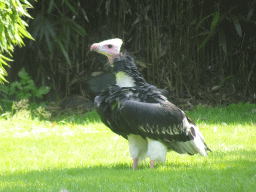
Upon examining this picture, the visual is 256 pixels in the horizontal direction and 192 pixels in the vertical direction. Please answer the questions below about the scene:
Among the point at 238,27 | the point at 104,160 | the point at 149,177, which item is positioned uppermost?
the point at 238,27

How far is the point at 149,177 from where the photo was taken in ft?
8.90

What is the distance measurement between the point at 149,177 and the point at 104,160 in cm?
94

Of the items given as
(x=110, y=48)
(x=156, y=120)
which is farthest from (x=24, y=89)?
(x=156, y=120)

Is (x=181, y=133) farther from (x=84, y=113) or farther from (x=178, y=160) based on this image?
(x=84, y=113)

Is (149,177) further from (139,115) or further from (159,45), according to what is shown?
(159,45)

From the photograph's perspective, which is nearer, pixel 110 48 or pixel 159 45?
pixel 110 48

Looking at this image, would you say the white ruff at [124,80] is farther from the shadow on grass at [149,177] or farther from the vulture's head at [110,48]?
the shadow on grass at [149,177]

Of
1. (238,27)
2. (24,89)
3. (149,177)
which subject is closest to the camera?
(149,177)

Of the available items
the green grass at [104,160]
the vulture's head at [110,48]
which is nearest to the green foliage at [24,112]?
the green grass at [104,160]

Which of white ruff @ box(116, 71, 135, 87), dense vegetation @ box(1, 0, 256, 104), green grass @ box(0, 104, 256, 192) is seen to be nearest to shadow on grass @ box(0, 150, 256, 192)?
green grass @ box(0, 104, 256, 192)

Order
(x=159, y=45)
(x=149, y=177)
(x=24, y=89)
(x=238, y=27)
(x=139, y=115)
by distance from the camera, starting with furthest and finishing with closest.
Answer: (x=159, y=45)
(x=24, y=89)
(x=238, y=27)
(x=139, y=115)
(x=149, y=177)

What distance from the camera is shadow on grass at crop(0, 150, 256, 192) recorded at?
8.16ft

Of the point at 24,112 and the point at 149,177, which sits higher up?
the point at 149,177

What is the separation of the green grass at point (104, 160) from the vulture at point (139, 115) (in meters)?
0.19
